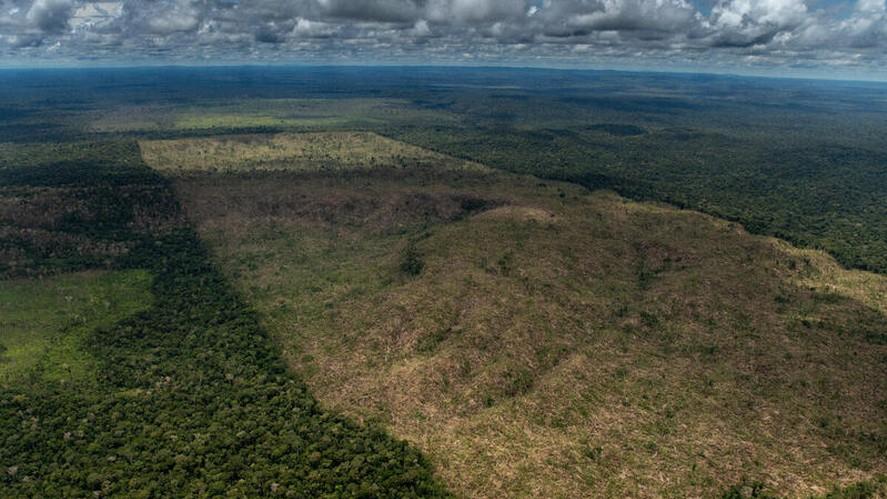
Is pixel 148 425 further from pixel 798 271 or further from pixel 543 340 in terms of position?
pixel 798 271

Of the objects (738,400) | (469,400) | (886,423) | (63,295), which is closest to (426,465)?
(469,400)

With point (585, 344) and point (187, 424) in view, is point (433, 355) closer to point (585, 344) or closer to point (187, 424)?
point (585, 344)

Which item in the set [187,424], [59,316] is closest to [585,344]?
[187,424]

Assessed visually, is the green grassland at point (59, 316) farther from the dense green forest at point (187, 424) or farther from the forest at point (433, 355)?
the dense green forest at point (187, 424)

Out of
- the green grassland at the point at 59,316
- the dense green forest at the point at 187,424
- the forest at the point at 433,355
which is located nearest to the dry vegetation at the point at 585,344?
the forest at the point at 433,355

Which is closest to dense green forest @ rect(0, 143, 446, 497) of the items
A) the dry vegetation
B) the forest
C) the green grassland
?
the forest
